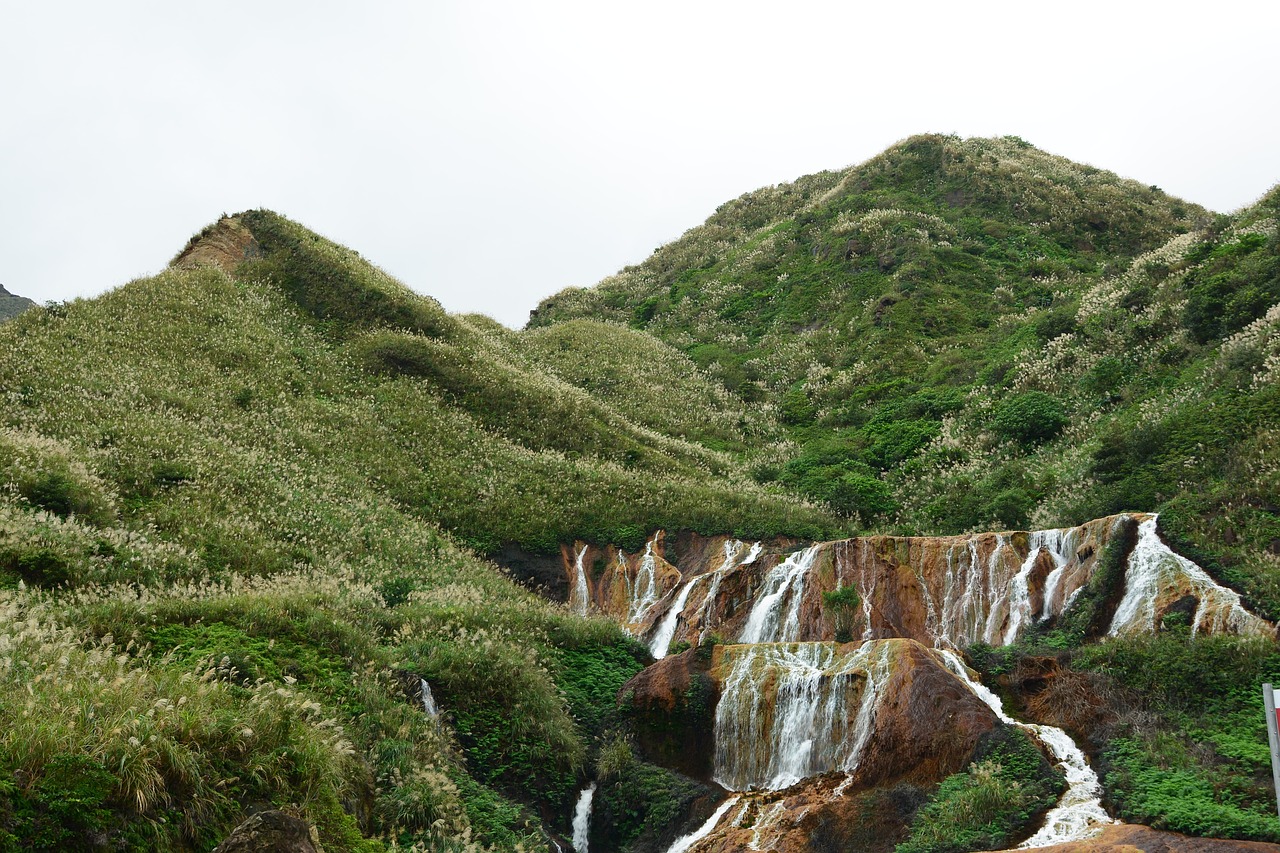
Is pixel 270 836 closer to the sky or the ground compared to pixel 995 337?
closer to the ground

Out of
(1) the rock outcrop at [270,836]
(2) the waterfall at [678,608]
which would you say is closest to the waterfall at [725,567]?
(2) the waterfall at [678,608]

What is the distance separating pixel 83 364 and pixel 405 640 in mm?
20039

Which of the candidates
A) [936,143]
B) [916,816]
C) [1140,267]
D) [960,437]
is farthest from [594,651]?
[936,143]

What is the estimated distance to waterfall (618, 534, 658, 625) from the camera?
80.5 ft

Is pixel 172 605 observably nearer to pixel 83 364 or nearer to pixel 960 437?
pixel 83 364

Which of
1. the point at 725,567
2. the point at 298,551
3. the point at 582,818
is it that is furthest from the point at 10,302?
the point at 582,818

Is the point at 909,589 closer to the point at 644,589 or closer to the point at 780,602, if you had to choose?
the point at 780,602

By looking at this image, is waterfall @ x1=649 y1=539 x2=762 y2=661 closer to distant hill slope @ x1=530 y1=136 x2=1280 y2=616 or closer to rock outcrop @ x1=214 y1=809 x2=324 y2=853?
distant hill slope @ x1=530 y1=136 x2=1280 y2=616

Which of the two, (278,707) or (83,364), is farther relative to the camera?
(83,364)

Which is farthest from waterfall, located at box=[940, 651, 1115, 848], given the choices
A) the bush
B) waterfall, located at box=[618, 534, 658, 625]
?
the bush

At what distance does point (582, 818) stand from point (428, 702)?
3163 millimetres

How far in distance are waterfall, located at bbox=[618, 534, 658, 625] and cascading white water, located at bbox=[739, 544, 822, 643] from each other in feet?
12.3

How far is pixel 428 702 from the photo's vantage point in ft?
46.2

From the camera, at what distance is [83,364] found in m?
28.6
